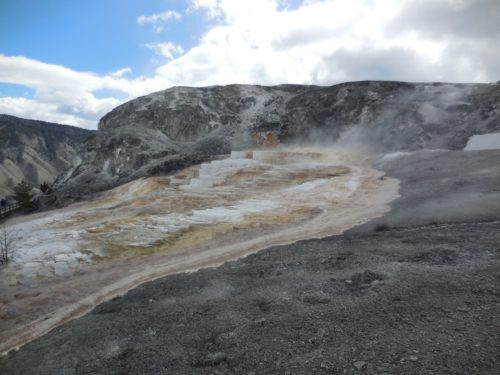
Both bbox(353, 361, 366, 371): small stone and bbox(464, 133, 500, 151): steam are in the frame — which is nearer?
bbox(353, 361, 366, 371): small stone

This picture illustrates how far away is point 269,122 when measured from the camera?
56094 millimetres

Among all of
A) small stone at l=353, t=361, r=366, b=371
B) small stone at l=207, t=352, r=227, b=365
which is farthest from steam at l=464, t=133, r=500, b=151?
small stone at l=207, t=352, r=227, b=365

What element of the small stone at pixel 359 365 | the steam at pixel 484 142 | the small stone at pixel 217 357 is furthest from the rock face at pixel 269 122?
the small stone at pixel 359 365

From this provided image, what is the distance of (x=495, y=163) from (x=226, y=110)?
1891 inches

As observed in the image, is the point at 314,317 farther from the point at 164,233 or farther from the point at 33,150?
the point at 33,150

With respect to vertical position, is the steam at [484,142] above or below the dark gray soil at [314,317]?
above

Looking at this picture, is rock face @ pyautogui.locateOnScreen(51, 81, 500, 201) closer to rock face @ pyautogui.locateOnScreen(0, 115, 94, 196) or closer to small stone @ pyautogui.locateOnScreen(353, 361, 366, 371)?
small stone @ pyautogui.locateOnScreen(353, 361, 366, 371)

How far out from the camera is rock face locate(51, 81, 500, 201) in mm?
40781

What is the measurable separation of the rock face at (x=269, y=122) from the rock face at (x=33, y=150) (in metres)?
73.9

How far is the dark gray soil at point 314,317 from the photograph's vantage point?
21.5 ft

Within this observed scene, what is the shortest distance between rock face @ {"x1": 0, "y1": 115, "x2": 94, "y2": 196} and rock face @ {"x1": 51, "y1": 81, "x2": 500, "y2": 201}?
73854mm

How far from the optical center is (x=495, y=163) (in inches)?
939

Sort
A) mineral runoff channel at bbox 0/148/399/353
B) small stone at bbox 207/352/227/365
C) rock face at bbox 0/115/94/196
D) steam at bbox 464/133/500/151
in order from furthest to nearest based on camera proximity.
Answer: rock face at bbox 0/115/94/196 < steam at bbox 464/133/500/151 < mineral runoff channel at bbox 0/148/399/353 < small stone at bbox 207/352/227/365

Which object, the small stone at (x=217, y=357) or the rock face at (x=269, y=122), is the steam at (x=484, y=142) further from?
the small stone at (x=217, y=357)
